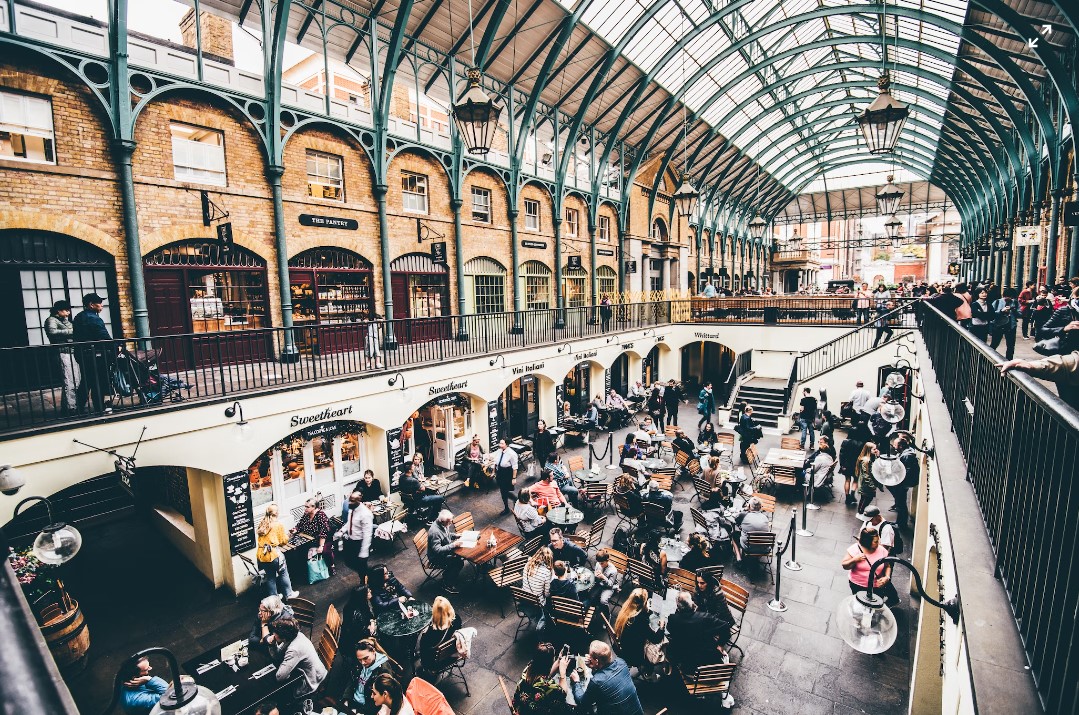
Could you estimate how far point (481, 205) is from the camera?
1903 cm

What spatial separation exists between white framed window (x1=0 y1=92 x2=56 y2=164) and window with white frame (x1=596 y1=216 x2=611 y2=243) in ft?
63.5

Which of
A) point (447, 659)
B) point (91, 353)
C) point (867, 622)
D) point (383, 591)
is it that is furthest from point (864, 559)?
point (91, 353)

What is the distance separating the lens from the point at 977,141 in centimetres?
2619

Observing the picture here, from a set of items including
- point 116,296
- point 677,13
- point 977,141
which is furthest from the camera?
point 977,141

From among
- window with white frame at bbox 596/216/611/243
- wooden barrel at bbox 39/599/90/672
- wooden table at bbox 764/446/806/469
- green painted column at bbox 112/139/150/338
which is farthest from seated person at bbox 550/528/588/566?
window with white frame at bbox 596/216/611/243

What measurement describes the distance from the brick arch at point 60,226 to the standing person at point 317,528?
6511 millimetres

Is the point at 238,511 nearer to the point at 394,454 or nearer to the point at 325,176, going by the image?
the point at 394,454

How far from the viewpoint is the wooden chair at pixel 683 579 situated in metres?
7.81

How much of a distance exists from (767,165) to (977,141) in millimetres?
12797

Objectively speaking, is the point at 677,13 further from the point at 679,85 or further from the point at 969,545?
the point at 969,545

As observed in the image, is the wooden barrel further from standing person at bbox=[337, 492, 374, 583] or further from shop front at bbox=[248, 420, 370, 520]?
standing person at bbox=[337, 492, 374, 583]

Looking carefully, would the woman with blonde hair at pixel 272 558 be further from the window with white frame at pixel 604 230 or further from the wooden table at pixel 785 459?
the window with white frame at pixel 604 230

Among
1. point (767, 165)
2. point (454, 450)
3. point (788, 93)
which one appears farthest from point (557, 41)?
point (767, 165)

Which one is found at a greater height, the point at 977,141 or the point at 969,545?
the point at 977,141
